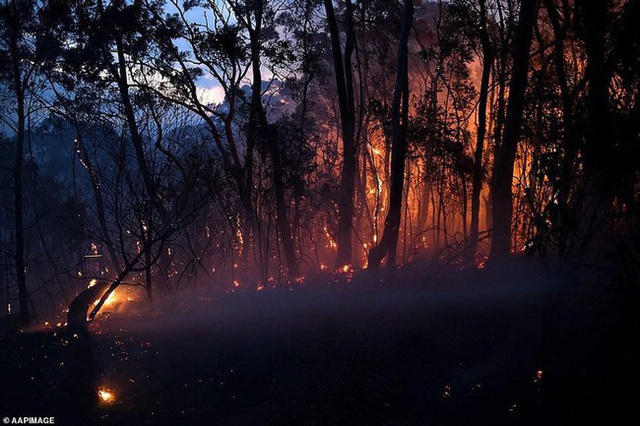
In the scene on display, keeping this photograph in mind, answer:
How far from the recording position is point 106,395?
314 inches

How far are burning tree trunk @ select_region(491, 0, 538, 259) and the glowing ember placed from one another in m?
8.62

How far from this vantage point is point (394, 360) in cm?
820

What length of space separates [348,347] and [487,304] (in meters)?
A: 2.77

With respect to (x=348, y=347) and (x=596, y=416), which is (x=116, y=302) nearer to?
(x=348, y=347)

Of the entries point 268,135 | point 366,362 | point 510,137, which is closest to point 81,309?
point 366,362

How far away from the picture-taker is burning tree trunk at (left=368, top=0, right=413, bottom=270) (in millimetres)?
12258

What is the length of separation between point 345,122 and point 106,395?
33.5 feet

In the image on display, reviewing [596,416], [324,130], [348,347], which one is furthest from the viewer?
[324,130]

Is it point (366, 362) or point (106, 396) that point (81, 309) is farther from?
point (366, 362)

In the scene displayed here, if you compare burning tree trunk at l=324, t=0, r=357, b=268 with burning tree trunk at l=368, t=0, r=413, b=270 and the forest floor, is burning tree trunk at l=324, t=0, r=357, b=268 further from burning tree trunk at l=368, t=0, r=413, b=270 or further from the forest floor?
the forest floor

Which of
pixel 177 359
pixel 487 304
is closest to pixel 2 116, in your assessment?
pixel 177 359

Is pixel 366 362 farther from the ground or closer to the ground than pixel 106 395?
farther from the ground

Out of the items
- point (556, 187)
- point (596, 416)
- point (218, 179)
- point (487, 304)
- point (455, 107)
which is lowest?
point (596, 416)

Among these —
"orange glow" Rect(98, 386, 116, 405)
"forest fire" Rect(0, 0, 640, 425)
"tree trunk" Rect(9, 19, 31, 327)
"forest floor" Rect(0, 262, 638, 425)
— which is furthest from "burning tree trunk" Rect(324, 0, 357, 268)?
"tree trunk" Rect(9, 19, 31, 327)
